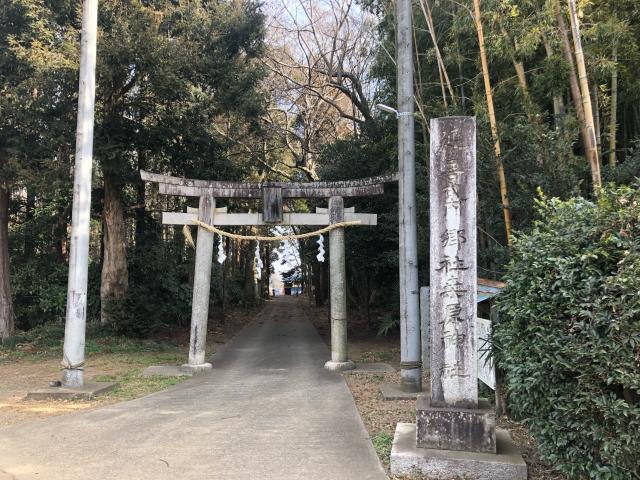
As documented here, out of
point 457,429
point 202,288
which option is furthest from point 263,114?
point 457,429

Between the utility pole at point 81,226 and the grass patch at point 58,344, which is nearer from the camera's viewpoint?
the utility pole at point 81,226

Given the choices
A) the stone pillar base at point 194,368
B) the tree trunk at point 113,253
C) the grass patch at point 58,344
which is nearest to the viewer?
the stone pillar base at point 194,368

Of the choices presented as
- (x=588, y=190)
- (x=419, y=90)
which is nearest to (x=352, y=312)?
(x=419, y=90)

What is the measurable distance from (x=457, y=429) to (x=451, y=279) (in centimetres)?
133

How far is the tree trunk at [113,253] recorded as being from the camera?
14789mm

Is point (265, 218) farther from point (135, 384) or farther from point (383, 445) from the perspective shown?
point (383, 445)

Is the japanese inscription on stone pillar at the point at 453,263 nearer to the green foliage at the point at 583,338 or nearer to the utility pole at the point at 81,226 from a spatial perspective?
the green foliage at the point at 583,338

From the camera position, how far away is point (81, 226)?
27.1 feet

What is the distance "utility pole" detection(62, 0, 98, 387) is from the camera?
26.6 feet

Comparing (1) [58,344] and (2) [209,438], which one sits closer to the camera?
(2) [209,438]

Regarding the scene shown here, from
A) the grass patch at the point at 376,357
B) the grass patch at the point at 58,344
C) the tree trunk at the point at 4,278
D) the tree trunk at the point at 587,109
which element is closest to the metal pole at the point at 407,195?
the tree trunk at the point at 587,109

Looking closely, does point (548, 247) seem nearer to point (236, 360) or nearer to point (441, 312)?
point (441, 312)

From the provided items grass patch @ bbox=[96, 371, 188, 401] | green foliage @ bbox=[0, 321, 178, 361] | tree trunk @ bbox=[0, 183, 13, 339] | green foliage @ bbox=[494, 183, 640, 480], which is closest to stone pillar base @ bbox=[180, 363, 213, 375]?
grass patch @ bbox=[96, 371, 188, 401]

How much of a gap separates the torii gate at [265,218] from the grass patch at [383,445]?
4.87m
